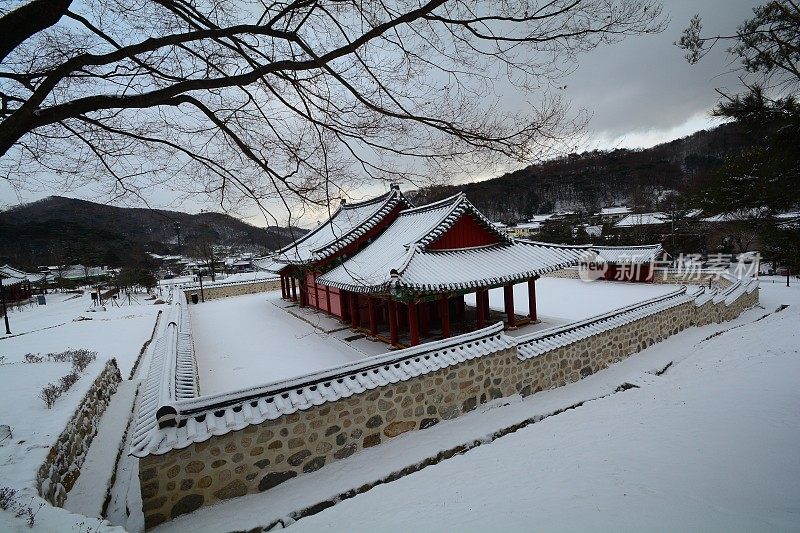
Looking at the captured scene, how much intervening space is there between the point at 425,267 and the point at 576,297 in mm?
12777

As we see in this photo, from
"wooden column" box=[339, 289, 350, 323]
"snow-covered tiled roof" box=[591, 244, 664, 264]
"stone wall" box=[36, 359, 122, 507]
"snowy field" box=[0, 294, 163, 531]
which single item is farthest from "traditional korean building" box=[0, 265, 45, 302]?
"snow-covered tiled roof" box=[591, 244, 664, 264]

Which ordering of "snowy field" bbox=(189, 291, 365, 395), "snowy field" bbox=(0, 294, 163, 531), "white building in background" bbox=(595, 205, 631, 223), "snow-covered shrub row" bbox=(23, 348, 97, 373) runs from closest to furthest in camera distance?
1. "snowy field" bbox=(0, 294, 163, 531)
2. "snow-covered shrub row" bbox=(23, 348, 97, 373)
3. "snowy field" bbox=(189, 291, 365, 395)
4. "white building in background" bbox=(595, 205, 631, 223)

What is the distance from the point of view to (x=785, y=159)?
17.3ft

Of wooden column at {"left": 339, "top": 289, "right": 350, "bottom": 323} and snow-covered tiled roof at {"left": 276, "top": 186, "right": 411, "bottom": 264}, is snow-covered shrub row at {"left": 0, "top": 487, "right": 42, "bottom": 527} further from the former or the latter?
wooden column at {"left": 339, "top": 289, "right": 350, "bottom": 323}

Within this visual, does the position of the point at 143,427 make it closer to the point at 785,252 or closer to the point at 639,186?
the point at 785,252

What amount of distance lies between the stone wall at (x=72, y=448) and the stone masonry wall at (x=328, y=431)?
1037 millimetres

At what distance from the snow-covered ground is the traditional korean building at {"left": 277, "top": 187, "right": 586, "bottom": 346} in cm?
287

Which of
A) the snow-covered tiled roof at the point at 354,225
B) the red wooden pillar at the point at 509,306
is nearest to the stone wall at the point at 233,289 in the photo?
the snow-covered tiled roof at the point at 354,225

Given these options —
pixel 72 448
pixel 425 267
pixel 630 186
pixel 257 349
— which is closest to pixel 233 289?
pixel 257 349

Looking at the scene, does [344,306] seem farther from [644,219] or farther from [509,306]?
[644,219]

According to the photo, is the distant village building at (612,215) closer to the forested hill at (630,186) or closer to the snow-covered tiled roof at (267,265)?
the forested hill at (630,186)

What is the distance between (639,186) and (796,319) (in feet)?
182

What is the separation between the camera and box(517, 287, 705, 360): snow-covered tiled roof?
8012 millimetres

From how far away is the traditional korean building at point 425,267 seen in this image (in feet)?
31.1
